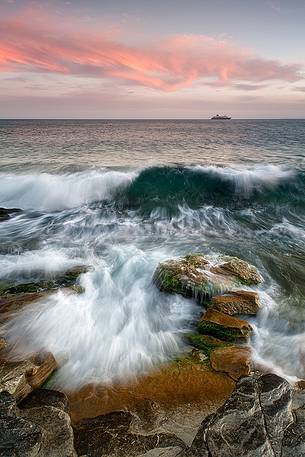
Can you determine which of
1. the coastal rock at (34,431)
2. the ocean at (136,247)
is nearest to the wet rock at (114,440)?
the coastal rock at (34,431)

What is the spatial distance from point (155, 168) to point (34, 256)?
503 inches

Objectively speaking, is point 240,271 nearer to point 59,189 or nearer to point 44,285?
point 44,285

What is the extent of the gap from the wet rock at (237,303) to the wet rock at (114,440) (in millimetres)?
3217

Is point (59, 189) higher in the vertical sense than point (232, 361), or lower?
higher

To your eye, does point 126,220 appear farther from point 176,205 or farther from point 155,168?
point 155,168

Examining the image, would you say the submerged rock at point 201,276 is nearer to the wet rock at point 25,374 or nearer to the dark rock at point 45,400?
the wet rock at point 25,374

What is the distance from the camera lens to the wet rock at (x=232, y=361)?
17.8 ft

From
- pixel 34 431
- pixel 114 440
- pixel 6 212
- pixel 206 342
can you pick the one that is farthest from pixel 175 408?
pixel 6 212

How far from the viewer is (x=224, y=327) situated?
251 inches

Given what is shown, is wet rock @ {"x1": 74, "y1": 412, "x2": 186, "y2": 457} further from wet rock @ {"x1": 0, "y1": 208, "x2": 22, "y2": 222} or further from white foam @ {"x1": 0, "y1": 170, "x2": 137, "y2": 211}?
white foam @ {"x1": 0, "y1": 170, "x2": 137, "y2": 211}

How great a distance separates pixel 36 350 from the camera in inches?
237

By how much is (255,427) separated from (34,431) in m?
2.34

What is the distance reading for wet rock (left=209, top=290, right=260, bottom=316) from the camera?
701cm

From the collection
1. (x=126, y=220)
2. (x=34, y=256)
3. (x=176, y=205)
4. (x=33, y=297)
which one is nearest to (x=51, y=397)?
(x=33, y=297)
